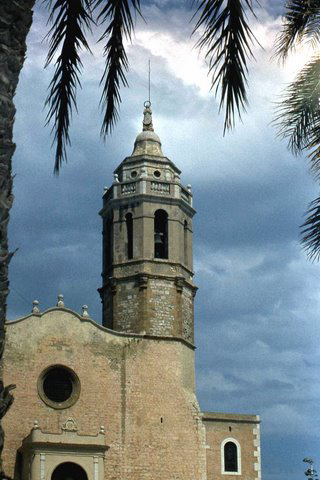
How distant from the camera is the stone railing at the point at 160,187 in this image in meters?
36.5

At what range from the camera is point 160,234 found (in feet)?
119

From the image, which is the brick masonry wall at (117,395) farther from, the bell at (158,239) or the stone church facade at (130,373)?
the bell at (158,239)

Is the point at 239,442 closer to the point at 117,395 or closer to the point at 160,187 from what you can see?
the point at 117,395

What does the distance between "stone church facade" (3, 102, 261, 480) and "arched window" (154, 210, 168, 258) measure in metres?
0.07

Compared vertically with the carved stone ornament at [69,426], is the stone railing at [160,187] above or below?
above

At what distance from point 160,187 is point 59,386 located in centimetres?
951

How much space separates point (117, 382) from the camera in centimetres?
3319

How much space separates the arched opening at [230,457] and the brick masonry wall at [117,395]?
1775 millimetres

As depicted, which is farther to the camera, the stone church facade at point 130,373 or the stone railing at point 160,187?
the stone railing at point 160,187

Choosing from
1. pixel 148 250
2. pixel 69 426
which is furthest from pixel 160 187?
pixel 69 426

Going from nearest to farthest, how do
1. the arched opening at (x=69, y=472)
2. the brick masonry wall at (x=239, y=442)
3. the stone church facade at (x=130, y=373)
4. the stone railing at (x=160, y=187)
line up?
the arched opening at (x=69, y=472), the stone church facade at (x=130, y=373), the brick masonry wall at (x=239, y=442), the stone railing at (x=160, y=187)

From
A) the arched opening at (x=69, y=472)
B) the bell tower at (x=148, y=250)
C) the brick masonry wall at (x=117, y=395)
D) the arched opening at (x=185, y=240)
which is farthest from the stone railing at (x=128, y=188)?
the arched opening at (x=69, y=472)

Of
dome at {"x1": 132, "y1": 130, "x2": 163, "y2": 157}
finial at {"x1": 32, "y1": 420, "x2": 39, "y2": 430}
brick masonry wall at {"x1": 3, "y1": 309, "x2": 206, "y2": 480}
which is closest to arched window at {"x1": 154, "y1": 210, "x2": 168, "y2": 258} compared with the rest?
dome at {"x1": 132, "y1": 130, "x2": 163, "y2": 157}

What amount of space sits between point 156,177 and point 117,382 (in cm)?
908
